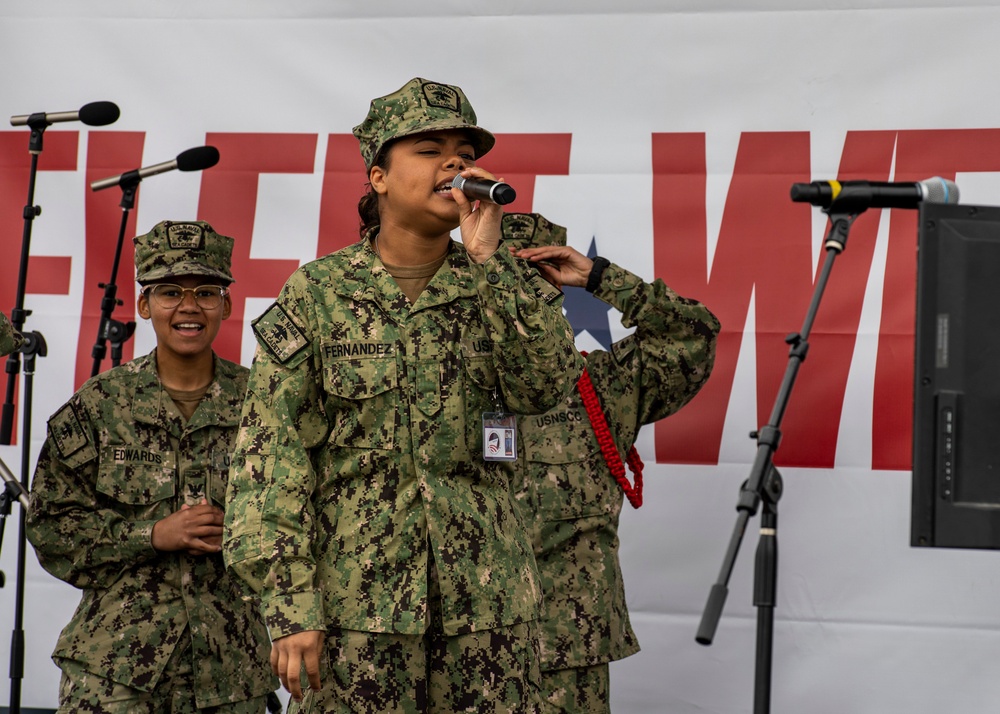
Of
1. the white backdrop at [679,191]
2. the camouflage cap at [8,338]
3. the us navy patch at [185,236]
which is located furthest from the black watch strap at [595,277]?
the camouflage cap at [8,338]

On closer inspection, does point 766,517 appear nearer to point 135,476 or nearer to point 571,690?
point 571,690

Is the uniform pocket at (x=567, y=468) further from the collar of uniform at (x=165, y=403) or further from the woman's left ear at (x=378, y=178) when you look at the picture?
the woman's left ear at (x=378, y=178)

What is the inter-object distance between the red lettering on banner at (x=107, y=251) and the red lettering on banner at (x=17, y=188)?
0.41 feet

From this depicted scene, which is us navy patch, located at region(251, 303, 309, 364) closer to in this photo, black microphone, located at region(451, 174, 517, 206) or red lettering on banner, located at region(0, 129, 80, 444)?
black microphone, located at region(451, 174, 517, 206)

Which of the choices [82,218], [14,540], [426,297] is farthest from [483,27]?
[14,540]

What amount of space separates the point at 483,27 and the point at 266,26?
0.80 m

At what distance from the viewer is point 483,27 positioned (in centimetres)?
447

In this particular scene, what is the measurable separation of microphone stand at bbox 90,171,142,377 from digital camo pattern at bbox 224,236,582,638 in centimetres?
175

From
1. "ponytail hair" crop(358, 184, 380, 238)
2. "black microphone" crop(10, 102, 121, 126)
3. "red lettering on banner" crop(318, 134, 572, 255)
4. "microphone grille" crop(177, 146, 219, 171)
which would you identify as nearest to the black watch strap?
"red lettering on banner" crop(318, 134, 572, 255)

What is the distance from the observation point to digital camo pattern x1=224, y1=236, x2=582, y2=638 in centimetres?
255

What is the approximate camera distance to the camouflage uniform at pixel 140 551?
11.4 ft

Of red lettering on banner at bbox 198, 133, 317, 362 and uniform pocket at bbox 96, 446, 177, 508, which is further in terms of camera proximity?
red lettering on banner at bbox 198, 133, 317, 362

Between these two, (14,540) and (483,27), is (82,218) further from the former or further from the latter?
(483,27)

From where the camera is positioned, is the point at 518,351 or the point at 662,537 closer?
the point at 518,351
